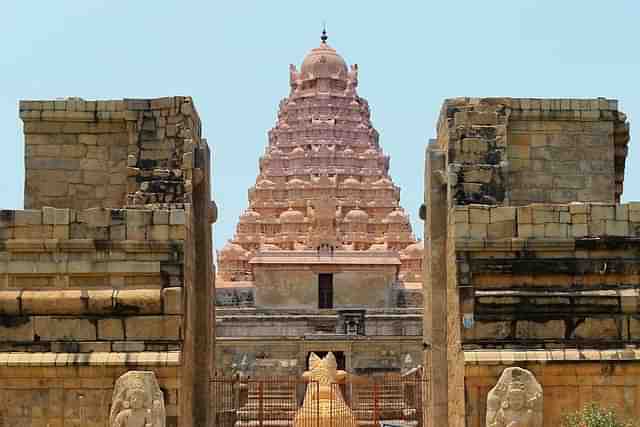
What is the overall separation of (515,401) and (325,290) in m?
38.9

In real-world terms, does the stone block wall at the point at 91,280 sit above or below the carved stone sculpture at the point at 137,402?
above

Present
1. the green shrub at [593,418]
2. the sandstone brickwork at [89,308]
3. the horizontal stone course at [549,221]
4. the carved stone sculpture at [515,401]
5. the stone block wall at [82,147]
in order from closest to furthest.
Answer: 1. the green shrub at [593,418]
2. the carved stone sculpture at [515,401]
3. the sandstone brickwork at [89,308]
4. the horizontal stone course at [549,221]
5. the stone block wall at [82,147]

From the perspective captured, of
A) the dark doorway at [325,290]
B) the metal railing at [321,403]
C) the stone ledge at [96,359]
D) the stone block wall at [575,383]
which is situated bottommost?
the metal railing at [321,403]

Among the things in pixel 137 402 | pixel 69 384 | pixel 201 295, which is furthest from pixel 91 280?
pixel 201 295

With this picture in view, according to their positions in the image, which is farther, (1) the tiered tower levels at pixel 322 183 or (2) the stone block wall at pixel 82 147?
(1) the tiered tower levels at pixel 322 183

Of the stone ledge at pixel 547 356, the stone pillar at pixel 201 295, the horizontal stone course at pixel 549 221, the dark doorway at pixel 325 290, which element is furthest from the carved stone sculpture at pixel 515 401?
the dark doorway at pixel 325 290

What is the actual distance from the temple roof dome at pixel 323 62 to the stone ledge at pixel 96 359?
176 feet

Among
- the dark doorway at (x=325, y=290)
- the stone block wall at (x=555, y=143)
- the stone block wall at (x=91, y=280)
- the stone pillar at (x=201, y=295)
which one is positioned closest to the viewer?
the stone block wall at (x=91, y=280)

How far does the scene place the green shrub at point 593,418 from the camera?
17234mm

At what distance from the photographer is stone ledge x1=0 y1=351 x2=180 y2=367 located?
18328 mm

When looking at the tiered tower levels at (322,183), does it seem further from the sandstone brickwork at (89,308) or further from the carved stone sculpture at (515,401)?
the carved stone sculpture at (515,401)

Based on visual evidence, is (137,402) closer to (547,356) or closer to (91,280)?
(91,280)

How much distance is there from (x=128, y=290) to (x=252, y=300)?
38.0 m

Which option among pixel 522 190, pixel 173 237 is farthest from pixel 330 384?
pixel 173 237
